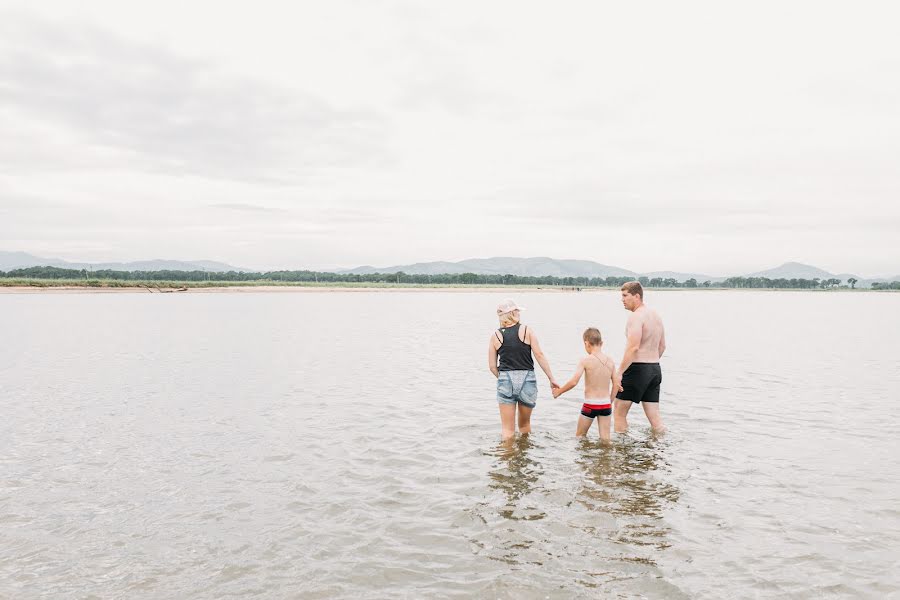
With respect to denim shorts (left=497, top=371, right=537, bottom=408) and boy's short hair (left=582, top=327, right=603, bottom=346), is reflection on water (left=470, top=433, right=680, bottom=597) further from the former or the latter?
boy's short hair (left=582, top=327, right=603, bottom=346)

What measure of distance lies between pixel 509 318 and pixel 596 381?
6.69ft

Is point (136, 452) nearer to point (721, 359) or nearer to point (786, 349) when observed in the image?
point (721, 359)

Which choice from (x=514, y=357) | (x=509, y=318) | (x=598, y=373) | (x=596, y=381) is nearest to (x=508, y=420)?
(x=514, y=357)

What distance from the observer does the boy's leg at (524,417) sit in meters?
11.2

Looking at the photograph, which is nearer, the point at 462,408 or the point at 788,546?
the point at 788,546

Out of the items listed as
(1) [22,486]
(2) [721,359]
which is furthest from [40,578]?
(2) [721,359]

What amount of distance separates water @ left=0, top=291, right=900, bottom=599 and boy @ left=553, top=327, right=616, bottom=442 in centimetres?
66

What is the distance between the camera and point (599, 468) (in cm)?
979

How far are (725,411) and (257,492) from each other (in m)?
11.9

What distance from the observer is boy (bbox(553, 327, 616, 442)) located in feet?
35.0

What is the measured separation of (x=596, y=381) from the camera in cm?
1073

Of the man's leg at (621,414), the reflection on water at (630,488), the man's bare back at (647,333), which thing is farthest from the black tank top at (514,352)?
the man's leg at (621,414)

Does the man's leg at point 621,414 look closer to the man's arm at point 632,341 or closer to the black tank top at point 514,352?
the man's arm at point 632,341

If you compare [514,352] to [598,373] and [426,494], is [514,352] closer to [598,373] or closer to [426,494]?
[598,373]
